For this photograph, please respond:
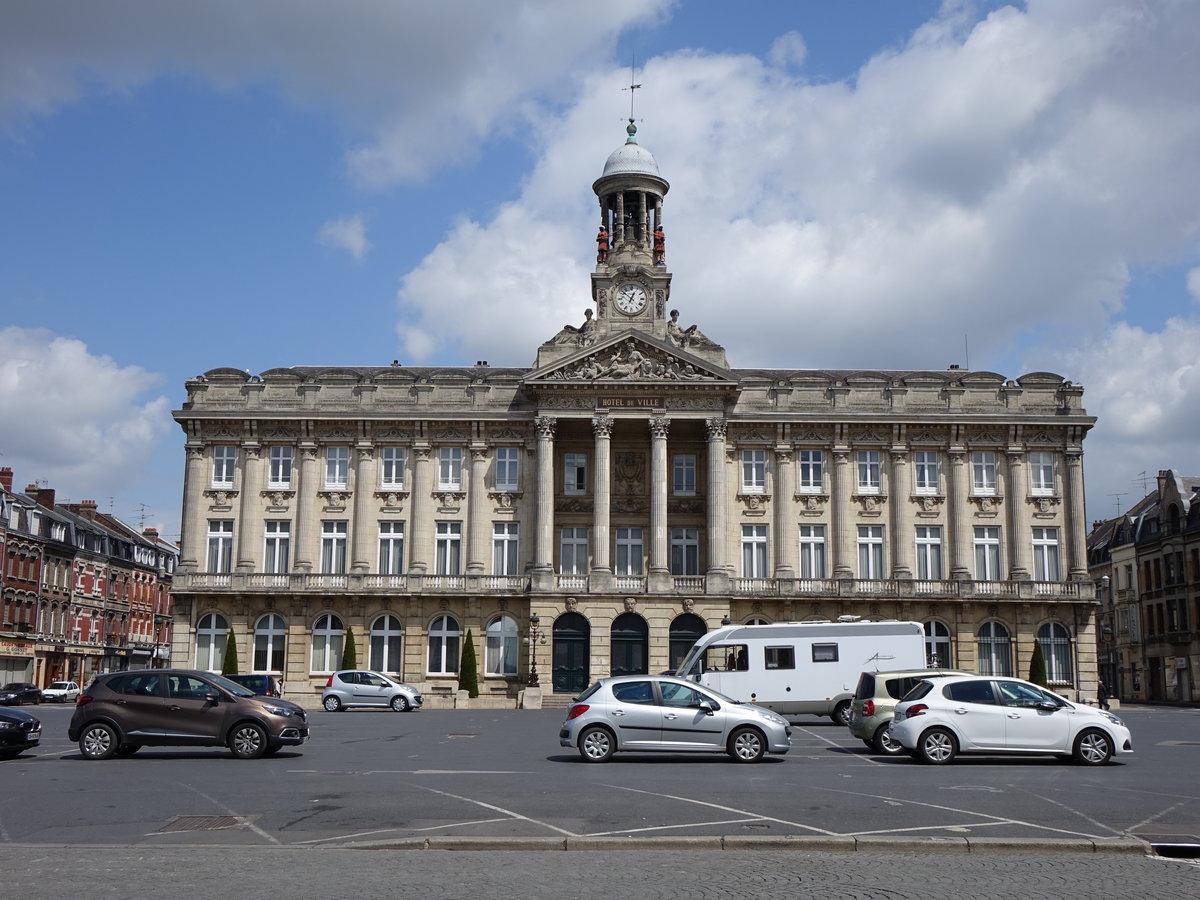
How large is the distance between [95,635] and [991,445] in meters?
62.1

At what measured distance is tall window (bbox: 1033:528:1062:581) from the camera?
62.5m

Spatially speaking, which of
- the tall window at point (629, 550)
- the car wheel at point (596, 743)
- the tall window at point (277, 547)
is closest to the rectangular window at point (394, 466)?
the tall window at point (277, 547)

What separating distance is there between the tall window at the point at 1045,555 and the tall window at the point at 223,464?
40.2 m

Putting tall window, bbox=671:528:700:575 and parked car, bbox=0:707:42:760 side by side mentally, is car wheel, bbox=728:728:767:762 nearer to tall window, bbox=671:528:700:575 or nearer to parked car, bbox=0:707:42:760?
parked car, bbox=0:707:42:760

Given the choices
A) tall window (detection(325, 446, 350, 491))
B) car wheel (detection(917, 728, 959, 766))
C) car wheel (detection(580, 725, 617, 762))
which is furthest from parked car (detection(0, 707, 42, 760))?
tall window (detection(325, 446, 350, 491))

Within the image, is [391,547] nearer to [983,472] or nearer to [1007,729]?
[983,472]

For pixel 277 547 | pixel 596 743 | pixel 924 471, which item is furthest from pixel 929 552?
pixel 596 743

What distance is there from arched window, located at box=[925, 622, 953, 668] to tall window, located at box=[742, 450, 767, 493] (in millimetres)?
10462

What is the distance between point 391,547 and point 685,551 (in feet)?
48.0

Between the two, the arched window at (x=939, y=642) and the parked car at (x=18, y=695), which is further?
the arched window at (x=939, y=642)

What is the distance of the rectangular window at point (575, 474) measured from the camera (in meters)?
63.4

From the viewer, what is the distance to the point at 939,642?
199 feet

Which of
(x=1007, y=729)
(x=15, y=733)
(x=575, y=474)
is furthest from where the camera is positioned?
(x=575, y=474)

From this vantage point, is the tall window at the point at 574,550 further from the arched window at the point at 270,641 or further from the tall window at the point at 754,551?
the arched window at the point at 270,641
